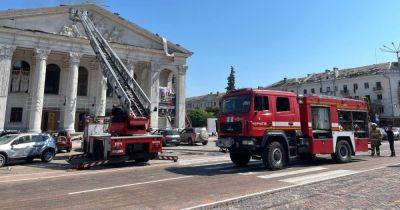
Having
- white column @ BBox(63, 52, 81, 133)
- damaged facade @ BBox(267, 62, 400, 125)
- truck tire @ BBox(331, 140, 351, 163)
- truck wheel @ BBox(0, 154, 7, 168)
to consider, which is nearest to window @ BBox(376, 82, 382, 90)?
damaged facade @ BBox(267, 62, 400, 125)

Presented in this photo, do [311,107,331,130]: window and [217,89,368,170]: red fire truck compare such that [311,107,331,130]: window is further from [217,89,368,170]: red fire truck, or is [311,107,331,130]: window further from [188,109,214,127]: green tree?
[188,109,214,127]: green tree

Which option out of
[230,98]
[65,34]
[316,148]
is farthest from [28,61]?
[316,148]

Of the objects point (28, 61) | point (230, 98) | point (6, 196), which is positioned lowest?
point (6, 196)

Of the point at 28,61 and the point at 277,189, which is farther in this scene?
the point at 28,61

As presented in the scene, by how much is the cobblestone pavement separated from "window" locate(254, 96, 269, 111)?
3.63 metres

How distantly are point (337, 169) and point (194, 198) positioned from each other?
7.30 m

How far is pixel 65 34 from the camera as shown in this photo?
36875 mm

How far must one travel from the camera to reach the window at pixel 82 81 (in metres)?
41.3

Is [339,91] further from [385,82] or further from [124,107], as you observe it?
[124,107]

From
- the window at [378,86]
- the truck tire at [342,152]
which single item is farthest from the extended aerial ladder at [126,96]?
the window at [378,86]

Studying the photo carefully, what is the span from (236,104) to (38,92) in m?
28.4

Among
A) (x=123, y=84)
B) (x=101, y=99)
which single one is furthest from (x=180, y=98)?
(x=123, y=84)

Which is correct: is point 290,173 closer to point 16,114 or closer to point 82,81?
point 16,114

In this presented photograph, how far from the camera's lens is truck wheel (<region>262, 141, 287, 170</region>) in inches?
491
